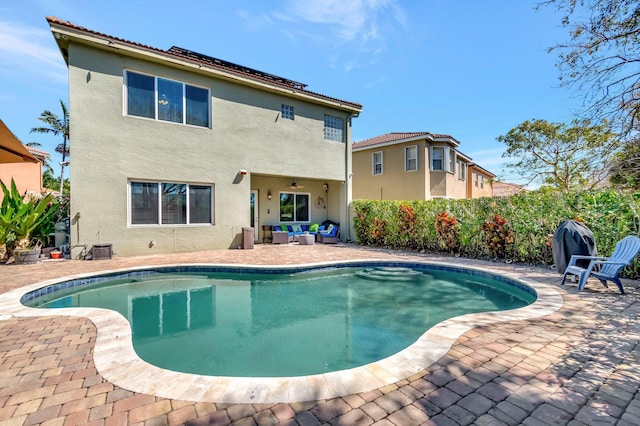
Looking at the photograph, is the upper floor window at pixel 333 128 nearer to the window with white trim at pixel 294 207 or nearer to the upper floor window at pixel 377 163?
the window with white trim at pixel 294 207

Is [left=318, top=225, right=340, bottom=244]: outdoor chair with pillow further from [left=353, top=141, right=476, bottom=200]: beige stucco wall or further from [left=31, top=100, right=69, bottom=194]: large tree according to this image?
[left=31, top=100, right=69, bottom=194]: large tree

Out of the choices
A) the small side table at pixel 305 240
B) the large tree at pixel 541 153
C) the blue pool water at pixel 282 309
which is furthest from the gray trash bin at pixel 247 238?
the large tree at pixel 541 153

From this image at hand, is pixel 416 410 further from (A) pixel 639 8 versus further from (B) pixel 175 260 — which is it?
(B) pixel 175 260

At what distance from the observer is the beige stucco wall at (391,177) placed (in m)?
20.6

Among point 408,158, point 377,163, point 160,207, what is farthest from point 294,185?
point 408,158

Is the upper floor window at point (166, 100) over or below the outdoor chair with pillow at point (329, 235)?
over

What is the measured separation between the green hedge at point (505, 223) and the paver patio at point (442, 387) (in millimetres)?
4777

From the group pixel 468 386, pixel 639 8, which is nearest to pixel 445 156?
pixel 639 8

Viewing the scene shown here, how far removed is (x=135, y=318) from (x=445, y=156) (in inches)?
803

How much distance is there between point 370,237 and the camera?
49.8 ft

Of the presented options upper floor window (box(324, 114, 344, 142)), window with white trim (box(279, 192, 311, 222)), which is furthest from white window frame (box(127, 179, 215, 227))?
upper floor window (box(324, 114, 344, 142))

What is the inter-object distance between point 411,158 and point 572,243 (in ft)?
47.9

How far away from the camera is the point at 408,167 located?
21.2m

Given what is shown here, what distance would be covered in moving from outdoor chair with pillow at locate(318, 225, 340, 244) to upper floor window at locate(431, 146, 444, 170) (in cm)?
946
